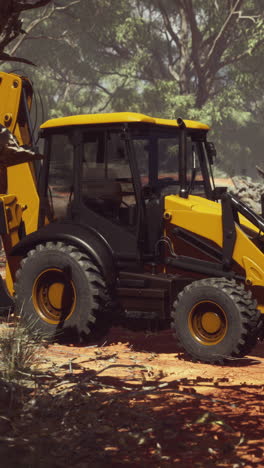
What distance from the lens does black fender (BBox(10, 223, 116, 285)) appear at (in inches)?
337

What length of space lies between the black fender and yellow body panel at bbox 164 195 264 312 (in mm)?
861

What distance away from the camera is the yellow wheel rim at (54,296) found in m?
8.80

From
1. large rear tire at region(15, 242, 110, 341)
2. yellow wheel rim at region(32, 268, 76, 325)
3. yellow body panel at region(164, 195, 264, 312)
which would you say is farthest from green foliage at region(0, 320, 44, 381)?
yellow body panel at region(164, 195, 264, 312)

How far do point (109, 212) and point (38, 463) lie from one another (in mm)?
4234

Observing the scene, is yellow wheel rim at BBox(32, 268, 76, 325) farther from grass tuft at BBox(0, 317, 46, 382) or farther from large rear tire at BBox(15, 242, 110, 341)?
grass tuft at BBox(0, 317, 46, 382)

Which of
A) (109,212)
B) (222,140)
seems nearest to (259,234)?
(109,212)

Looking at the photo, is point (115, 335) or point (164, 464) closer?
point (164, 464)

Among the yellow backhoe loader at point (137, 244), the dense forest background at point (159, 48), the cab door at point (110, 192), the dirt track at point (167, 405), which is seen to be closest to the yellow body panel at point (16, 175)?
the yellow backhoe loader at point (137, 244)

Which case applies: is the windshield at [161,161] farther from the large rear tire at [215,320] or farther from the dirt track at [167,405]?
the dirt track at [167,405]

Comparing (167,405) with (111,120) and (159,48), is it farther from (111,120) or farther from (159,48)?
(159,48)

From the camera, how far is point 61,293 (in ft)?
29.1

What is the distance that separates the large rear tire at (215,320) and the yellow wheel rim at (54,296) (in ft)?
4.42

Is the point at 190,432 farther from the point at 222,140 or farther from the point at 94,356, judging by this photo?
the point at 222,140

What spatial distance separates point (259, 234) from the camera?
8.38m
